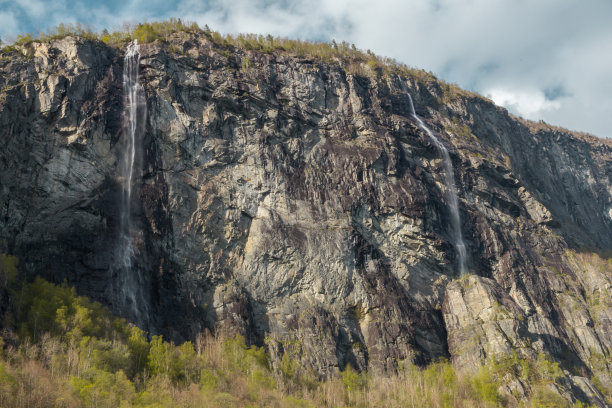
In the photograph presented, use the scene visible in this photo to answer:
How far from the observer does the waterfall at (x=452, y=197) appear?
5719 cm

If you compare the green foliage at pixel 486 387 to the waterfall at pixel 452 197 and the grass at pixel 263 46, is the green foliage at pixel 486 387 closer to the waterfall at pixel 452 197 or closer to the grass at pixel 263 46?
the waterfall at pixel 452 197

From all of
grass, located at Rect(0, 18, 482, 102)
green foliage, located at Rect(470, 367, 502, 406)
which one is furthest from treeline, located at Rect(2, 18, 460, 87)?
green foliage, located at Rect(470, 367, 502, 406)

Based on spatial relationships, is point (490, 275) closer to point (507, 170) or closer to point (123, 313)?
point (507, 170)

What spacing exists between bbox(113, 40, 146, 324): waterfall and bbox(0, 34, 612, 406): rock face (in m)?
0.61

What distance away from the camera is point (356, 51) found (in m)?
74.7

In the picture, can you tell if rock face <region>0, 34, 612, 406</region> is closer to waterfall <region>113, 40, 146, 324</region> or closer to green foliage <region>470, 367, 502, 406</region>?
waterfall <region>113, 40, 146, 324</region>

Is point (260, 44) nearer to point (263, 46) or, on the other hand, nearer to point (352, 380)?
point (263, 46)

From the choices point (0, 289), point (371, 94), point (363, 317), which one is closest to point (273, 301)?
point (363, 317)

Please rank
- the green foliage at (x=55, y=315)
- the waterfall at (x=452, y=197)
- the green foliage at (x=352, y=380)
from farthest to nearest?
1. the waterfall at (x=452, y=197)
2. the green foliage at (x=352, y=380)
3. the green foliage at (x=55, y=315)

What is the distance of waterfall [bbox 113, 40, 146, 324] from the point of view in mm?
42934

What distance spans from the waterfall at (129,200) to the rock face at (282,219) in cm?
61

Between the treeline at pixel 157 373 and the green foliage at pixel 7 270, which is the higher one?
the green foliage at pixel 7 270

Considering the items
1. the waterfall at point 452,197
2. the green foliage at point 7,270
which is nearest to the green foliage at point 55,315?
the green foliage at point 7,270

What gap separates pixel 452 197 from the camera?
6166 centimetres
